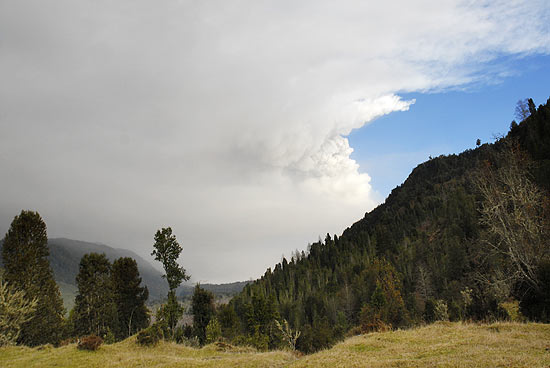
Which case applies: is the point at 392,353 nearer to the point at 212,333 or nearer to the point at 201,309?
the point at 212,333

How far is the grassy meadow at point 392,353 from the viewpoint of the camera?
13.3 metres

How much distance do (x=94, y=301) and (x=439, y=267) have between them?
109769mm

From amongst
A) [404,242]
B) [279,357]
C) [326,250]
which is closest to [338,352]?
[279,357]

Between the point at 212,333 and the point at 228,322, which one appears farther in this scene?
the point at 228,322

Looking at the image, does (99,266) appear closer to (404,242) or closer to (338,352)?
(338,352)

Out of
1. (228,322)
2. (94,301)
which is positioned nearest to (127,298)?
(94,301)

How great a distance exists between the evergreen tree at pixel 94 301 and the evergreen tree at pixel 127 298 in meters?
3.26

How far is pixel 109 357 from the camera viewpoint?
22859mm

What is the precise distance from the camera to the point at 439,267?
4392 inches

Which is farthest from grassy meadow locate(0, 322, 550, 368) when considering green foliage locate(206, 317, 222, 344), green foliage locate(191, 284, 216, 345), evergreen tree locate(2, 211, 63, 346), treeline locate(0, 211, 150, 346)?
green foliage locate(191, 284, 216, 345)

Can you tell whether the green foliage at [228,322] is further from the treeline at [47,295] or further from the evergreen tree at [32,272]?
the evergreen tree at [32,272]

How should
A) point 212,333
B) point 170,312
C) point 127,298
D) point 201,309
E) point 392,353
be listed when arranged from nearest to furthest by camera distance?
1. point 392,353
2. point 170,312
3. point 212,333
4. point 127,298
5. point 201,309

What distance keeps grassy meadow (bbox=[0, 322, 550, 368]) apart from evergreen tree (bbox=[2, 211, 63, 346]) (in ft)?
59.2

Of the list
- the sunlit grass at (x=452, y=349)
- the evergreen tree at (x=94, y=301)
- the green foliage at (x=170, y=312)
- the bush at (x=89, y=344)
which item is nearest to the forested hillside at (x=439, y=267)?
the sunlit grass at (x=452, y=349)
